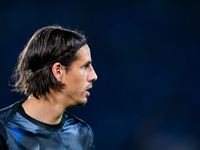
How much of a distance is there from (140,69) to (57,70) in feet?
11.2

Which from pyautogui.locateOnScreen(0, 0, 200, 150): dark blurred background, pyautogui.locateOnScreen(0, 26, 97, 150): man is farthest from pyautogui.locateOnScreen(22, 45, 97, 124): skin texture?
pyautogui.locateOnScreen(0, 0, 200, 150): dark blurred background

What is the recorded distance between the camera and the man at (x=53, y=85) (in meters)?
1.84

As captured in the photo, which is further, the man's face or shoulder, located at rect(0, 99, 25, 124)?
the man's face

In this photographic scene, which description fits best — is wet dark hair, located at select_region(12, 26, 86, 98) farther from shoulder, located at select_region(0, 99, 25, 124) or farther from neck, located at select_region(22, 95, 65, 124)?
shoulder, located at select_region(0, 99, 25, 124)

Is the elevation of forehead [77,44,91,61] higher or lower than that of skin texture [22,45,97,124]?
higher

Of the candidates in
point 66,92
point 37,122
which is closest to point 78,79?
point 66,92

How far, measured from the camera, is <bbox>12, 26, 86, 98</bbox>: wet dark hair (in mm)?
1935

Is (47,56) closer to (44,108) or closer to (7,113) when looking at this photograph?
(44,108)

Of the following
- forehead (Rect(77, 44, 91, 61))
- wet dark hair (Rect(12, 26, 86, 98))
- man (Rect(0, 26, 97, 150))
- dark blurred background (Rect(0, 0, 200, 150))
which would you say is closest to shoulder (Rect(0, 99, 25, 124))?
man (Rect(0, 26, 97, 150))

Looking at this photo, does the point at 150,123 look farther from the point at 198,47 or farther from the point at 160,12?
the point at 160,12

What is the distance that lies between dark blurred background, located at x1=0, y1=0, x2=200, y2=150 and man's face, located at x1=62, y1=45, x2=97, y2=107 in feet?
9.93

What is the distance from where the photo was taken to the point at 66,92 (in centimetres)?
195

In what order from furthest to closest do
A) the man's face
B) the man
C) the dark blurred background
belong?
the dark blurred background < the man's face < the man

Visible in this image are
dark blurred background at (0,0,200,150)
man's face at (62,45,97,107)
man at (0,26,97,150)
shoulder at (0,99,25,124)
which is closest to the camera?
shoulder at (0,99,25,124)
